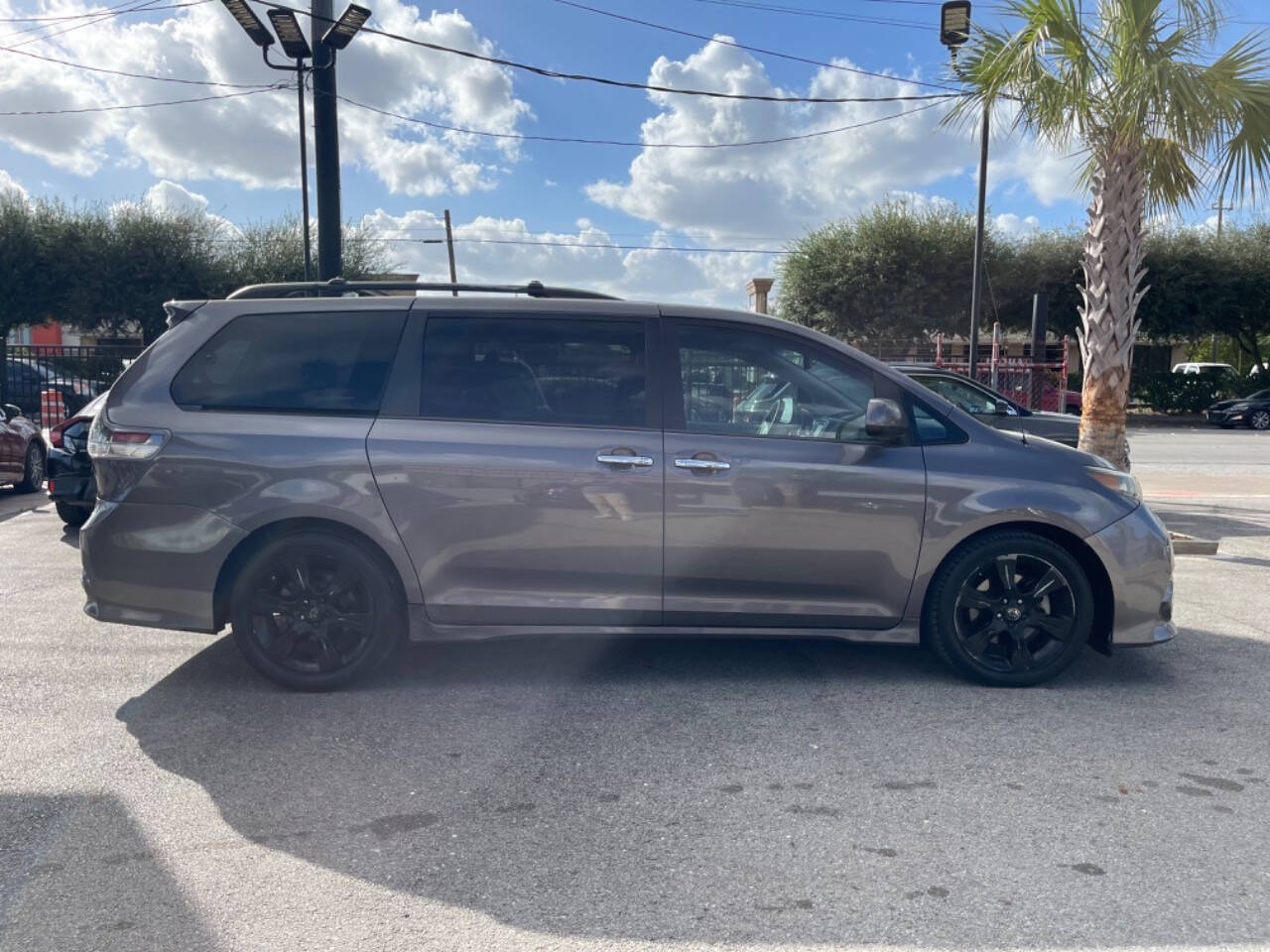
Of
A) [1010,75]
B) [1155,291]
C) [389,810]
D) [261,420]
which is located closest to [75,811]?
[389,810]

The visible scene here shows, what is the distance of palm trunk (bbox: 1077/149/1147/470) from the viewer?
344 inches

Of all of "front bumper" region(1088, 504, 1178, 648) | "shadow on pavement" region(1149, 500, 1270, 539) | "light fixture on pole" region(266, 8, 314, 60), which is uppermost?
"light fixture on pole" region(266, 8, 314, 60)

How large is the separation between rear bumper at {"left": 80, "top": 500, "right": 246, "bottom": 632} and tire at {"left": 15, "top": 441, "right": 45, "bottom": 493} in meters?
8.69

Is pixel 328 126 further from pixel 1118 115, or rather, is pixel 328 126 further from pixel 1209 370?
pixel 1209 370

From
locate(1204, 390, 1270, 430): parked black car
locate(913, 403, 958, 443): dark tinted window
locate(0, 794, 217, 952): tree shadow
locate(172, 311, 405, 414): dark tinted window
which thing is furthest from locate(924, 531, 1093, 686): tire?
locate(1204, 390, 1270, 430): parked black car

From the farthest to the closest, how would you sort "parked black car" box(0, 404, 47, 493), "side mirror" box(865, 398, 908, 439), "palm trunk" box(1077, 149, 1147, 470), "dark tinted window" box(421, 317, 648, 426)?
"parked black car" box(0, 404, 47, 493) → "palm trunk" box(1077, 149, 1147, 470) → "dark tinted window" box(421, 317, 648, 426) → "side mirror" box(865, 398, 908, 439)

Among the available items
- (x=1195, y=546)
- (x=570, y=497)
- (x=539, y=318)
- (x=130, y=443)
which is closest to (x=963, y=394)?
(x=1195, y=546)

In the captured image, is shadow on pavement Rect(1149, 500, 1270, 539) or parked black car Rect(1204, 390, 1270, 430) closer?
shadow on pavement Rect(1149, 500, 1270, 539)

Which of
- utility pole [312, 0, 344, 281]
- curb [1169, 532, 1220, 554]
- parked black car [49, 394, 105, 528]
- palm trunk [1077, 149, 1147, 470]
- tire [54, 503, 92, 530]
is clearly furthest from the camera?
utility pole [312, 0, 344, 281]

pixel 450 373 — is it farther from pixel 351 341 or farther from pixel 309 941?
pixel 309 941

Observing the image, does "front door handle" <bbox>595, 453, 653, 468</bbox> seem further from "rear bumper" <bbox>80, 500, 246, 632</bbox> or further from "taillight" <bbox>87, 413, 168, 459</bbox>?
"taillight" <bbox>87, 413, 168, 459</bbox>

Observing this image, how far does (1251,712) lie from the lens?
479 centimetres

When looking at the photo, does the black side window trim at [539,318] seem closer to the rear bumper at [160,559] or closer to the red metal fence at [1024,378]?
the rear bumper at [160,559]

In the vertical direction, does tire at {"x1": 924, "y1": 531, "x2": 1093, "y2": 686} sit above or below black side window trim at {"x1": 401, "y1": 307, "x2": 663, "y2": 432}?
below
